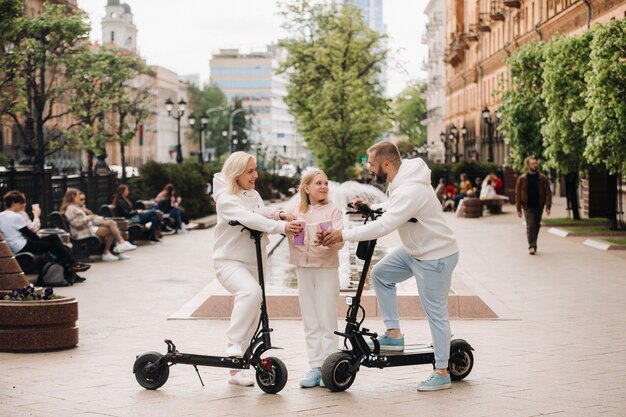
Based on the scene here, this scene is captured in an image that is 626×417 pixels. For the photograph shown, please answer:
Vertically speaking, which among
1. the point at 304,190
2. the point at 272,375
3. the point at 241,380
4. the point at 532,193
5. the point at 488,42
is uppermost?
the point at 488,42

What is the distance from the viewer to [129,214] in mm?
27078

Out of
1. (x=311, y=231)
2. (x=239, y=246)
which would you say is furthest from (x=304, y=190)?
(x=239, y=246)

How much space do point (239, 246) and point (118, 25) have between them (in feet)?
434

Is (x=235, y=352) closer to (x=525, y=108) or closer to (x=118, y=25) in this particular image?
(x=525, y=108)

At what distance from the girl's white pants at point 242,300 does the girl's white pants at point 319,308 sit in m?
0.36

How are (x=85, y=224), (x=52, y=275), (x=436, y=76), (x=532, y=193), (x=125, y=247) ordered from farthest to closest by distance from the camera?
(x=436, y=76) < (x=125, y=247) < (x=532, y=193) < (x=85, y=224) < (x=52, y=275)

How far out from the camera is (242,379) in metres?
8.88

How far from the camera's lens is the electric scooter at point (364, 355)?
27.9 feet

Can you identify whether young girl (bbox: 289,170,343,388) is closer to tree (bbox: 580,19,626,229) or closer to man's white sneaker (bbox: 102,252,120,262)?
man's white sneaker (bbox: 102,252,120,262)

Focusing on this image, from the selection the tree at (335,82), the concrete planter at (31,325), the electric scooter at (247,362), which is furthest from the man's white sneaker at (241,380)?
the tree at (335,82)

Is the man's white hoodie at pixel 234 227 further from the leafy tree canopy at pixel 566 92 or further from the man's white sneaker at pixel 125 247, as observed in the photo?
the leafy tree canopy at pixel 566 92

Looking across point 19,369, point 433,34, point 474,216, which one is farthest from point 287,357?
point 433,34

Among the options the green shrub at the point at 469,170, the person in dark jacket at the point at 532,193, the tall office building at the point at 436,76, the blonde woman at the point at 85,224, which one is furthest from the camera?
the tall office building at the point at 436,76

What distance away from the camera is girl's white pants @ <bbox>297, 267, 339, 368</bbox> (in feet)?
28.5
